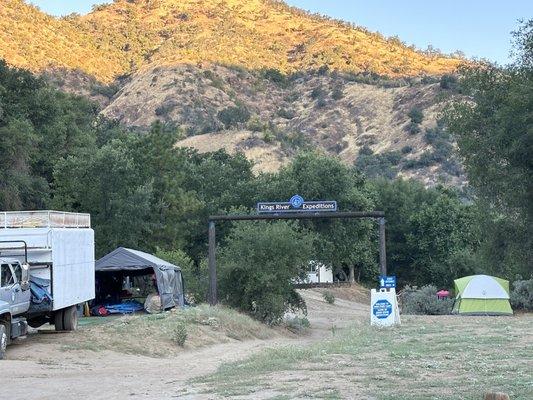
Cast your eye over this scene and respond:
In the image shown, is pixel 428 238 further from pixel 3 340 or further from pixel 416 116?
pixel 3 340

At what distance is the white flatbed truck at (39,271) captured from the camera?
2159 centimetres

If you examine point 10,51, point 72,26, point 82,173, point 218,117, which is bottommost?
point 82,173

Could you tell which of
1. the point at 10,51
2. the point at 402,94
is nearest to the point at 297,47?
the point at 402,94

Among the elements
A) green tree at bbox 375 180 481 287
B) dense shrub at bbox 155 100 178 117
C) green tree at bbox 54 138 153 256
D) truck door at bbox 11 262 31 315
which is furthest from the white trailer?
dense shrub at bbox 155 100 178 117

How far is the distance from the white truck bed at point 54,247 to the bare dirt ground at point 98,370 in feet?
4.47

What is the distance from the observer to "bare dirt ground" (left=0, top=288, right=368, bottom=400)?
15469 millimetres

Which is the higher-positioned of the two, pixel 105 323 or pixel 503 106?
pixel 503 106

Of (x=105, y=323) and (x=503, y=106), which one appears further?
(x=503, y=106)

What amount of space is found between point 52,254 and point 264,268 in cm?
1742

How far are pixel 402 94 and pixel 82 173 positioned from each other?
8286 cm

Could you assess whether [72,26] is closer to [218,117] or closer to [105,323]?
[218,117]

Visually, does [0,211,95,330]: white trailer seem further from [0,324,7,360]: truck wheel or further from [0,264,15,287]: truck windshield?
[0,324,7,360]: truck wheel

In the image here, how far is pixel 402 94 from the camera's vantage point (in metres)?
127

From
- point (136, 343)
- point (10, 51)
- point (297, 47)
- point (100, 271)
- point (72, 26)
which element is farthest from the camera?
point (297, 47)
